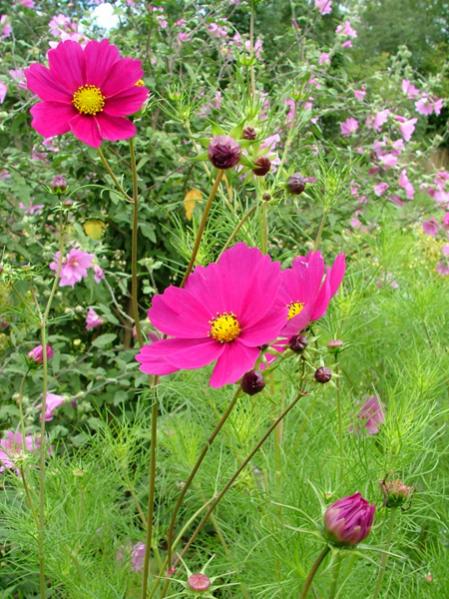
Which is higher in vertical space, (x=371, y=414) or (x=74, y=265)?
(x=371, y=414)

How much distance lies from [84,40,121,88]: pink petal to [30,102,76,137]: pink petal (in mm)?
36

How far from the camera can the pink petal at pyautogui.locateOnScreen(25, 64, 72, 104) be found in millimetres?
650

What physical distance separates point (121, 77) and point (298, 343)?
30 centimetres

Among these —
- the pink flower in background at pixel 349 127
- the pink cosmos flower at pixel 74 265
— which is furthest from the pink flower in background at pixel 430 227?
the pink cosmos flower at pixel 74 265

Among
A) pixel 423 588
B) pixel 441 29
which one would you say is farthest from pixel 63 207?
pixel 441 29

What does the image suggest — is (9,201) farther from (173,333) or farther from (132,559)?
(173,333)

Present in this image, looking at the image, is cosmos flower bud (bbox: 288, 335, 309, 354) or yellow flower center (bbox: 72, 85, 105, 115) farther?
yellow flower center (bbox: 72, 85, 105, 115)

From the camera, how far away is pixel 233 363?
501 millimetres

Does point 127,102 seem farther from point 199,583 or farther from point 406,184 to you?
point 406,184

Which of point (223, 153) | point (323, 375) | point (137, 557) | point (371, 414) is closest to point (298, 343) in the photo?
point (323, 375)

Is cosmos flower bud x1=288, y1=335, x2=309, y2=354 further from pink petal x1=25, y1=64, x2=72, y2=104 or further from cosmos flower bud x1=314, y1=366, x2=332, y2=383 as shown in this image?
pink petal x1=25, y1=64, x2=72, y2=104

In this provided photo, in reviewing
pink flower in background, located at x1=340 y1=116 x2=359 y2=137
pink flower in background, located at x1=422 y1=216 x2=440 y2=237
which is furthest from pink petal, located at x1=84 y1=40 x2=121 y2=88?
pink flower in background, located at x1=422 y1=216 x2=440 y2=237

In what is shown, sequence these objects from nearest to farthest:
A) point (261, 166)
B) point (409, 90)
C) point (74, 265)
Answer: point (261, 166)
point (74, 265)
point (409, 90)

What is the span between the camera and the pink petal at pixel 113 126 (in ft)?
2.09
